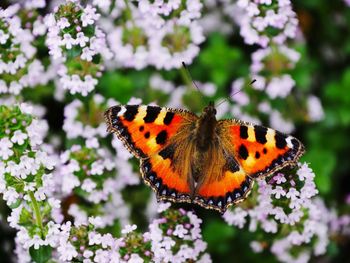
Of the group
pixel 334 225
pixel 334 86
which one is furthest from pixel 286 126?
pixel 334 225

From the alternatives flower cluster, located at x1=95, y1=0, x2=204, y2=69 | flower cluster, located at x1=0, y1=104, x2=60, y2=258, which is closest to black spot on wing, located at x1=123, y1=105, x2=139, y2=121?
flower cluster, located at x1=0, y1=104, x2=60, y2=258

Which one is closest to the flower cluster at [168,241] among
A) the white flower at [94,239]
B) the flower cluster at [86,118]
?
the white flower at [94,239]

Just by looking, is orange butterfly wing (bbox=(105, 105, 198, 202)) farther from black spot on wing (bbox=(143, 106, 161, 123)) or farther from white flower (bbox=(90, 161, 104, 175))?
white flower (bbox=(90, 161, 104, 175))

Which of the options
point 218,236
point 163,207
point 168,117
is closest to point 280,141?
point 168,117

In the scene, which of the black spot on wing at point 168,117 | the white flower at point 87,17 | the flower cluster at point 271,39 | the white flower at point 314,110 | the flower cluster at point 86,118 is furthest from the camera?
the white flower at point 314,110

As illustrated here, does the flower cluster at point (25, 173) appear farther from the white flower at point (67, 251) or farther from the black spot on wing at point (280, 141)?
the black spot on wing at point (280, 141)

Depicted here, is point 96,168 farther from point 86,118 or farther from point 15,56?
point 15,56
